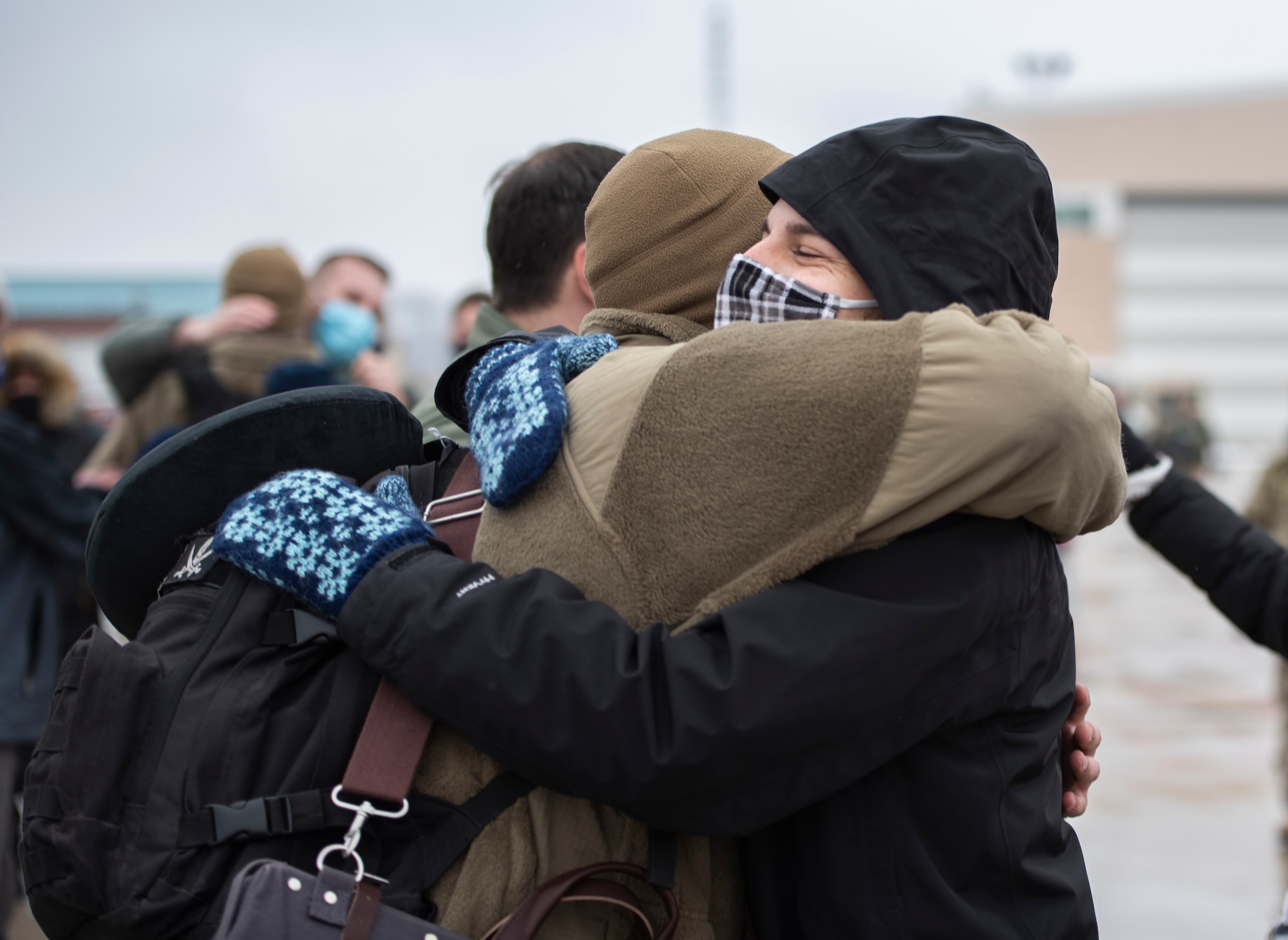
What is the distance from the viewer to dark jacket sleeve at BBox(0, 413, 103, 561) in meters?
3.66

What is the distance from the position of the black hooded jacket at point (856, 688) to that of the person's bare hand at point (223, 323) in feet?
9.00

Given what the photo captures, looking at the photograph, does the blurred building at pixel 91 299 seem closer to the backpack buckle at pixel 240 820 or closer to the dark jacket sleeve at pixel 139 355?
the dark jacket sleeve at pixel 139 355

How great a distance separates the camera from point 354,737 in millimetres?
1220

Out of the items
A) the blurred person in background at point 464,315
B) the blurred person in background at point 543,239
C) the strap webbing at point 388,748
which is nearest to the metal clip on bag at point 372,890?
the strap webbing at point 388,748

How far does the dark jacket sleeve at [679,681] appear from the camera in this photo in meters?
1.11

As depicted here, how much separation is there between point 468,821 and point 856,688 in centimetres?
45

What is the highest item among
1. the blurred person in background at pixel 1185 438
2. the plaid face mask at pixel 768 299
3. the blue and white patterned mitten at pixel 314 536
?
the plaid face mask at pixel 768 299

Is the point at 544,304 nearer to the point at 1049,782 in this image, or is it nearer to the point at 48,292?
the point at 1049,782

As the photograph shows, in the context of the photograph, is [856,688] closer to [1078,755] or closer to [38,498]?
[1078,755]

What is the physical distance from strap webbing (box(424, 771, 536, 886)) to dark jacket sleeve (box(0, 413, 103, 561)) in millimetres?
2904

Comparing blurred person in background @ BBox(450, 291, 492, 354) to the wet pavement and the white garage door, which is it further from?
the white garage door

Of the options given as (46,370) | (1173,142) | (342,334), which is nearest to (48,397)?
(46,370)

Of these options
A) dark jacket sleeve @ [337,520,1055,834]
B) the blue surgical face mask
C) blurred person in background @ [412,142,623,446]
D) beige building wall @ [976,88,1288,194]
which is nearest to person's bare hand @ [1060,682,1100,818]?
dark jacket sleeve @ [337,520,1055,834]

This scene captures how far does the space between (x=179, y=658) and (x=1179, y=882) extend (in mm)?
4710
